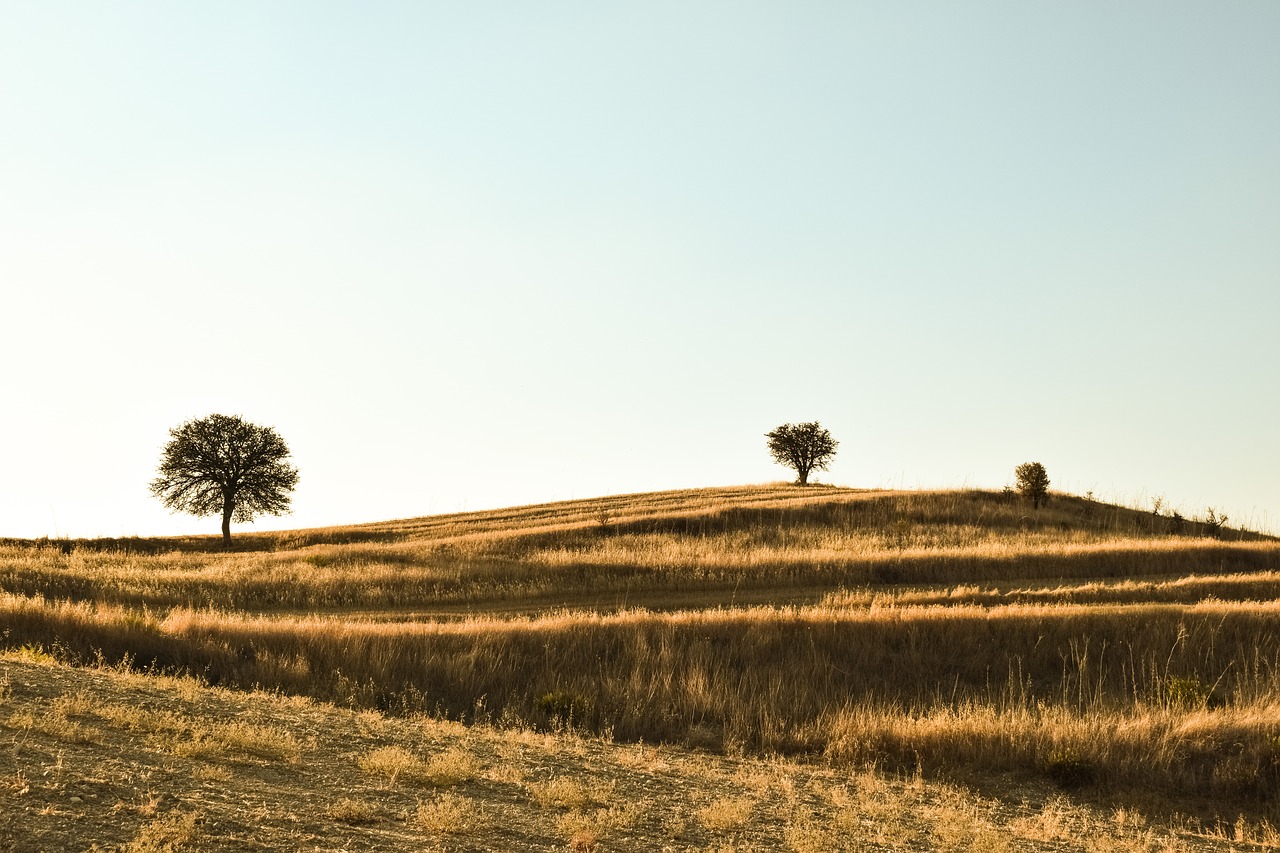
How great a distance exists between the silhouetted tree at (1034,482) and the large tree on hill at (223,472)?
4234cm

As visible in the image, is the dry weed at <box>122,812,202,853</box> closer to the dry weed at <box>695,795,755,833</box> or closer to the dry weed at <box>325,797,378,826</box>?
the dry weed at <box>325,797,378,826</box>

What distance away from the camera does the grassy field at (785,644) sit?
597 inches

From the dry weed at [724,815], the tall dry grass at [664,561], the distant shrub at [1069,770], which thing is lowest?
the distant shrub at [1069,770]

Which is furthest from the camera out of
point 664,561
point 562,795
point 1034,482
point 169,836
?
point 1034,482

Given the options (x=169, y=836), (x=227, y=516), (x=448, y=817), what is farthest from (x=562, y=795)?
(x=227, y=516)

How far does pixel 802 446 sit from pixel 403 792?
67049 mm

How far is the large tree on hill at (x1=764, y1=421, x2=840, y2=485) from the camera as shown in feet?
247

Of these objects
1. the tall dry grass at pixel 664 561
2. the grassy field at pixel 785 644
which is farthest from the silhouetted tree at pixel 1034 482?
the grassy field at pixel 785 644

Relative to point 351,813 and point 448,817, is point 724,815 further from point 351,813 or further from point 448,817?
point 351,813

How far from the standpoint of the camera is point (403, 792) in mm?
9938

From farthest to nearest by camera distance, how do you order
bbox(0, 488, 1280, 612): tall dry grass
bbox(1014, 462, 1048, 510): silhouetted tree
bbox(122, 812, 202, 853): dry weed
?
bbox(1014, 462, 1048, 510): silhouetted tree < bbox(0, 488, 1280, 612): tall dry grass < bbox(122, 812, 202, 853): dry weed

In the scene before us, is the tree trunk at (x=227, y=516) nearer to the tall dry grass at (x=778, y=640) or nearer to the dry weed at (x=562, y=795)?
the tall dry grass at (x=778, y=640)

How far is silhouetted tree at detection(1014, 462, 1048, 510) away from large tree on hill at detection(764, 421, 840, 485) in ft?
81.8

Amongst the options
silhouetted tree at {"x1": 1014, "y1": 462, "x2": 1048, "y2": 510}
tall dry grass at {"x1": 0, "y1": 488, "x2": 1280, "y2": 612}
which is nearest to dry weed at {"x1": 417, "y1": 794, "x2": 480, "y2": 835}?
tall dry grass at {"x1": 0, "y1": 488, "x2": 1280, "y2": 612}
